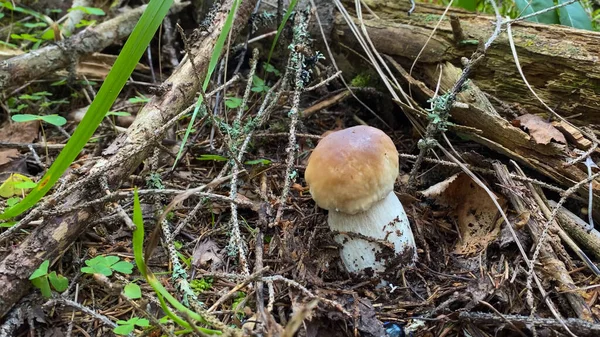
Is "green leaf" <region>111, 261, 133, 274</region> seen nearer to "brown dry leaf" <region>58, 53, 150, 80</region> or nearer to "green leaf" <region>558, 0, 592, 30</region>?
"brown dry leaf" <region>58, 53, 150, 80</region>

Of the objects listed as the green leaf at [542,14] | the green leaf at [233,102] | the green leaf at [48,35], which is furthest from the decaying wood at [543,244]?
the green leaf at [48,35]

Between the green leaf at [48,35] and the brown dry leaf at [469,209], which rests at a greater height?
the green leaf at [48,35]

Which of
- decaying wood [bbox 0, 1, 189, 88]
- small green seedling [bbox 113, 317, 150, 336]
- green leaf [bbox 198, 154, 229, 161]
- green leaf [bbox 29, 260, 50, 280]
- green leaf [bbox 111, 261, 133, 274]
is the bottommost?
small green seedling [bbox 113, 317, 150, 336]

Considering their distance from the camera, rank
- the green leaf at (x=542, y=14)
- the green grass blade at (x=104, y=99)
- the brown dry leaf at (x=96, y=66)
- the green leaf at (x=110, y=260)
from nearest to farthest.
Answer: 1. the green grass blade at (x=104, y=99)
2. the green leaf at (x=110, y=260)
3. the green leaf at (x=542, y=14)
4. the brown dry leaf at (x=96, y=66)

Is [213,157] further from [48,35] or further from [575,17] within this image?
[575,17]

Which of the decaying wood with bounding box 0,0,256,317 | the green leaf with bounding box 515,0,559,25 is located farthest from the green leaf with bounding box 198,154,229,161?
the green leaf with bounding box 515,0,559,25

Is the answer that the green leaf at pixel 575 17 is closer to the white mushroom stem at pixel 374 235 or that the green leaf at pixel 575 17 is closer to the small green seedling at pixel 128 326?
the white mushroom stem at pixel 374 235
